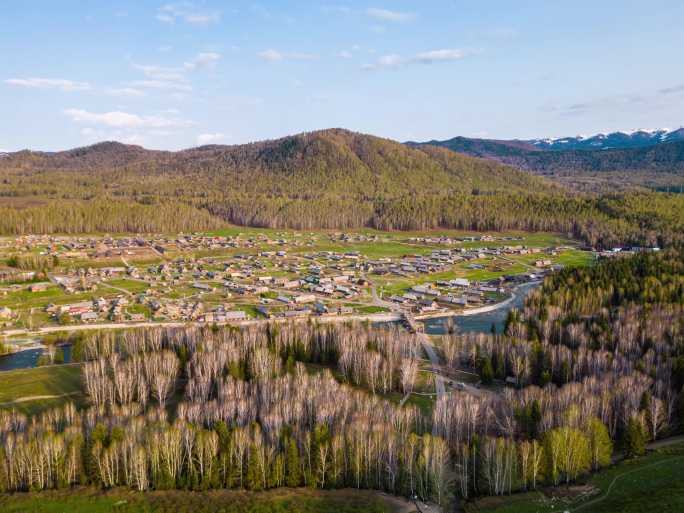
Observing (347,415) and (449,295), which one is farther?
(449,295)

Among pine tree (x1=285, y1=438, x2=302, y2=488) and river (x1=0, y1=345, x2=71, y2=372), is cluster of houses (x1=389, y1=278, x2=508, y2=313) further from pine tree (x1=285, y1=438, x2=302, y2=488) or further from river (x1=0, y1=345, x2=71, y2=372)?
pine tree (x1=285, y1=438, x2=302, y2=488)

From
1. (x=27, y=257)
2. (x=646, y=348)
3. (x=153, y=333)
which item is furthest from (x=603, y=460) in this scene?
(x=27, y=257)

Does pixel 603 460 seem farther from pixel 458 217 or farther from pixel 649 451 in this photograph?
pixel 458 217

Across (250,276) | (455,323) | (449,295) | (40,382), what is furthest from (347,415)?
(250,276)

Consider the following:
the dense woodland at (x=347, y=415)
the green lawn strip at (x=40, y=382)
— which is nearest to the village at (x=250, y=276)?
the green lawn strip at (x=40, y=382)

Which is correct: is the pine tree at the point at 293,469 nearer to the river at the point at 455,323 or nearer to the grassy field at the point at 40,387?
the grassy field at the point at 40,387

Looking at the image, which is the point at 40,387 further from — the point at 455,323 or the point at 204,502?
the point at 455,323

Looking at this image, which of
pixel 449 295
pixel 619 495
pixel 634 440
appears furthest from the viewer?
pixel 449 295
